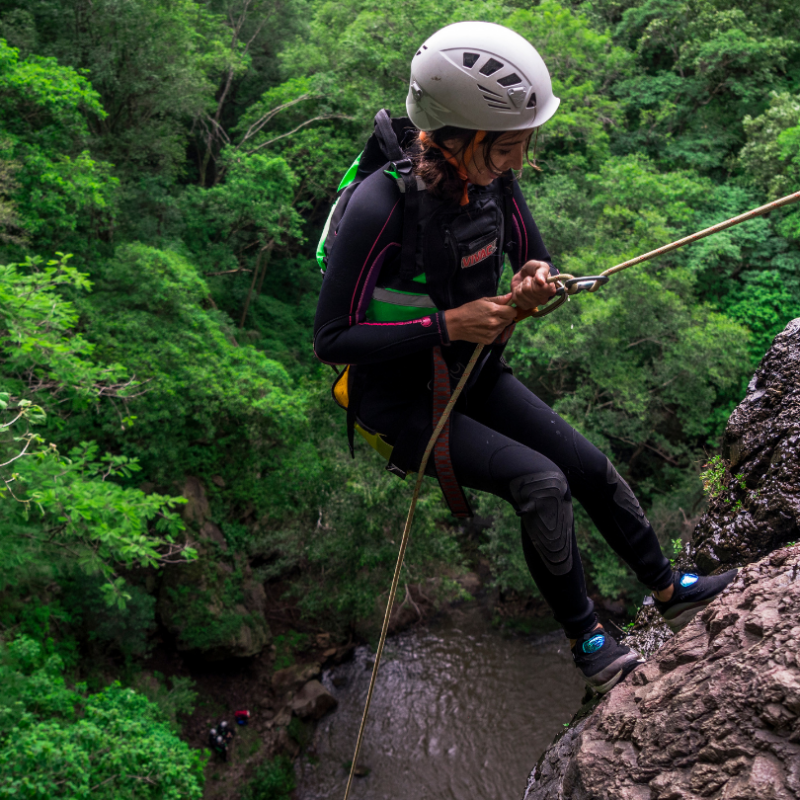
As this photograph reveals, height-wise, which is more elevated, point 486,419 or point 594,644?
point 486,419

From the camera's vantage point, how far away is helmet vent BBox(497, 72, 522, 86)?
167 centimetres

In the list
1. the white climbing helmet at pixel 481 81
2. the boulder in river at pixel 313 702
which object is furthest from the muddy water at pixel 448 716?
the white climbing helmet at pixel 481 81

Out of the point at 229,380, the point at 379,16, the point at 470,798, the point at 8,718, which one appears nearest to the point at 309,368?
the point at 229,380

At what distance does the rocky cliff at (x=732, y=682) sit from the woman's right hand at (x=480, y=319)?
0.93 meters

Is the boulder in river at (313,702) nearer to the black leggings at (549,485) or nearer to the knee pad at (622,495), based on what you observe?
the black leggings at (549,485)

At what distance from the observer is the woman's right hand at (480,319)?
A: 67.1 inches

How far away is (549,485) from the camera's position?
1739 millimetres

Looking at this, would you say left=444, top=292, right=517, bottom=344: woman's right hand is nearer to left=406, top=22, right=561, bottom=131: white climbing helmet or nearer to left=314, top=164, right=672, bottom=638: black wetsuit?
left=314, top=164, right=672, bottom=638: black wetsuit

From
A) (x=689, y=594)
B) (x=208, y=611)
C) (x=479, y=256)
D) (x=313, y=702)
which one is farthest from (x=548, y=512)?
(x=208, y=611)

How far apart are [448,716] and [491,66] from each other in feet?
33.7

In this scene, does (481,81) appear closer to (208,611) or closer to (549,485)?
(549,485)

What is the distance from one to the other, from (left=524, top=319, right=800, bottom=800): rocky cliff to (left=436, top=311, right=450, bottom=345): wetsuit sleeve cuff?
1001 millimetres

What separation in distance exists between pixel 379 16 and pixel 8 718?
14587 mm

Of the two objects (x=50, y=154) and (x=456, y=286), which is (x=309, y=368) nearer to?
(x=50, y=154)
